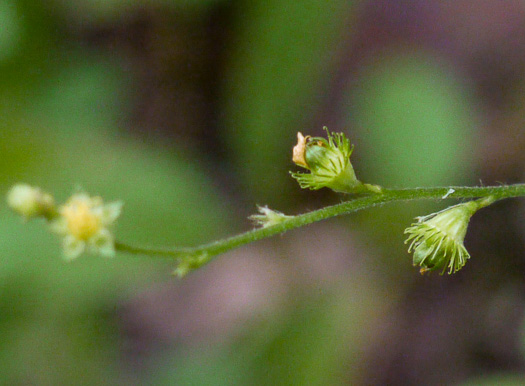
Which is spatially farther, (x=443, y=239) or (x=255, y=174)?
(x=255, y=174)

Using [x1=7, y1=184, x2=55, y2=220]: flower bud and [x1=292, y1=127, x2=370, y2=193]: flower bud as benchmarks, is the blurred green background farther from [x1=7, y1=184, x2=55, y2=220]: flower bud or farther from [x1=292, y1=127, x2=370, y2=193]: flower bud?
[x1=292, y1=127, x2=370, y2=193]: flower bud

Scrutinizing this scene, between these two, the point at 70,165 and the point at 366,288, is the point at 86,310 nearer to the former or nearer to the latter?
the point at 70,165

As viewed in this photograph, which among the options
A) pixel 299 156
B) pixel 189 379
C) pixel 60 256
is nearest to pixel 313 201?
pixel 189 379

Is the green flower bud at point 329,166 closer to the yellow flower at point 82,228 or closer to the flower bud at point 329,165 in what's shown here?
the flower bud at point 329,165

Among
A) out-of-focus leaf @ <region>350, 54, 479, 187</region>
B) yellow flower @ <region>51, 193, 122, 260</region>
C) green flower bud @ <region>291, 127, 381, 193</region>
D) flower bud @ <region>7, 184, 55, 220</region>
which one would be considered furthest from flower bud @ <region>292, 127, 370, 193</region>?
out-of-focus leaf @ <region>350, 54, 479, 187</region>

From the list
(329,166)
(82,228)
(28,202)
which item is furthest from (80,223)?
(329,166)

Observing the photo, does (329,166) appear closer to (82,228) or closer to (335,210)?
(335,210)
